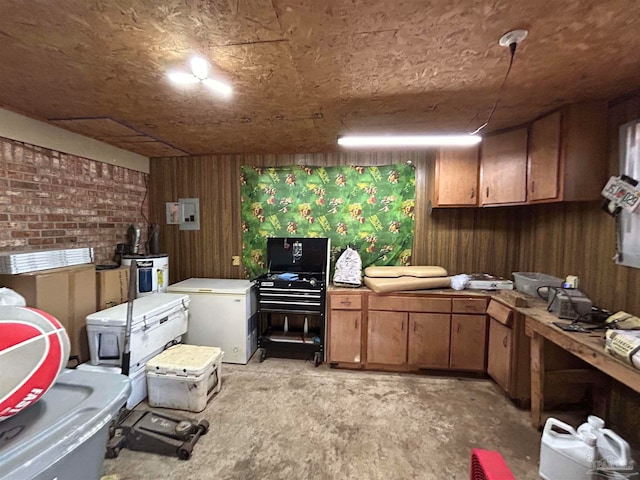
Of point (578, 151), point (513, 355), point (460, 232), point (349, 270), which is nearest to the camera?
point (578, 151)

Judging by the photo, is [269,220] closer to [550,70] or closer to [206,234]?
[206,234]

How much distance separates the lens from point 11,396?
853mm

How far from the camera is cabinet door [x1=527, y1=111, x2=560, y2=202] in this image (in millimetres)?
2354

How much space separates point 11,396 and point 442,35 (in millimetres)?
2098

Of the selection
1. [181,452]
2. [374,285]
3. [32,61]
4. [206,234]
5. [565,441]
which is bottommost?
[181,452]

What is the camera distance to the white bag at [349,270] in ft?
11.1

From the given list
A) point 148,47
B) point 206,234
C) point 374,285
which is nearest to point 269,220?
point 206,234

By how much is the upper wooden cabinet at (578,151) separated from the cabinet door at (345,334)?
2.05m

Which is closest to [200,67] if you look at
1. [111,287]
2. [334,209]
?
[111,287]

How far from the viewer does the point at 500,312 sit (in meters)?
2.73

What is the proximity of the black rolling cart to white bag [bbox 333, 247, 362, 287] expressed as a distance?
6.1 inches

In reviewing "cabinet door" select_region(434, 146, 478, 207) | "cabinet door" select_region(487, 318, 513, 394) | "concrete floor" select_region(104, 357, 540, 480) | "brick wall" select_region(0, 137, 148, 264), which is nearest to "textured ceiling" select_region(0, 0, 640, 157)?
"brick wall" select_region(0, 137, 148, 264)

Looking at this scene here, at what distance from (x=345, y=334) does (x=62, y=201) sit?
3.04 m

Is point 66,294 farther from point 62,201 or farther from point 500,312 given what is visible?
point 500,312
